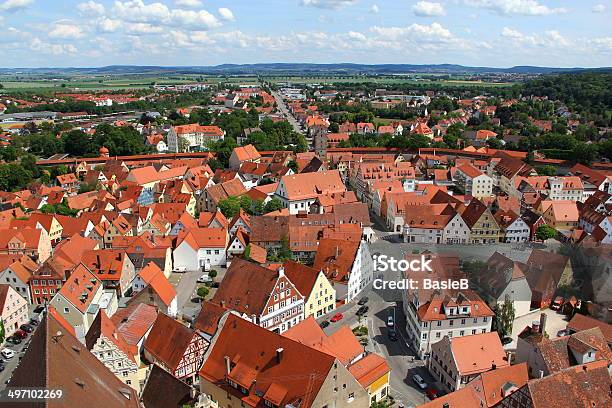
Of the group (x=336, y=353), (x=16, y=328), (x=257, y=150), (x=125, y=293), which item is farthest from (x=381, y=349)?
(x=257, y=150)

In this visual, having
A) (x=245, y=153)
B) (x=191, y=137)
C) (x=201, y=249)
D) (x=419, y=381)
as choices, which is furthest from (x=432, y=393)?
(x=191, y=137)

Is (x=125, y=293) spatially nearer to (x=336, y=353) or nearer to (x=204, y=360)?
(x=204, y=360)

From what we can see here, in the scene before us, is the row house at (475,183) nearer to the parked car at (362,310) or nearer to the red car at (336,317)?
the parked car at (362,310)

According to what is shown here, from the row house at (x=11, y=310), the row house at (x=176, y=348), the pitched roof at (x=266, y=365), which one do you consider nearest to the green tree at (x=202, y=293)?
the row house at (x=176, y=348)

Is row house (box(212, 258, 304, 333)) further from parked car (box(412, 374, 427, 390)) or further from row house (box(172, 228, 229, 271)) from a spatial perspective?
row house (box(172, 228, 229, 271))

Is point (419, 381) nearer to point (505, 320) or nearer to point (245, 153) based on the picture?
point (505, 320)

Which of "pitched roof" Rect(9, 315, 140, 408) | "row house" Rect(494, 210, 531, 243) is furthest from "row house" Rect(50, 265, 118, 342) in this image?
"row house" Rect(494, 210, 531, 243)

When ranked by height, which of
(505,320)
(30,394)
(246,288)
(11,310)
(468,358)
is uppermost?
(30,394)
